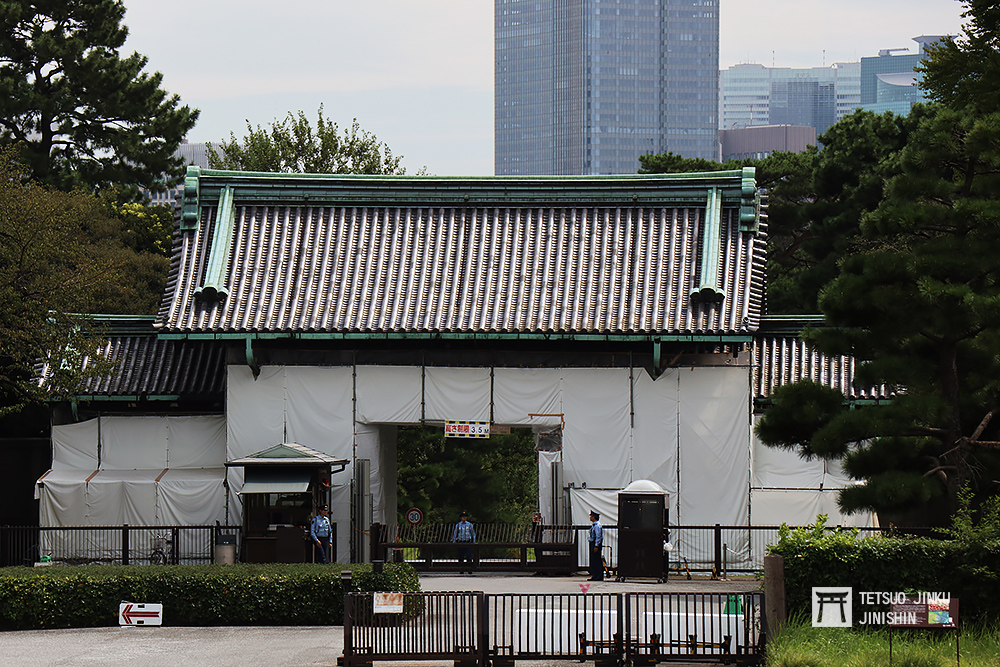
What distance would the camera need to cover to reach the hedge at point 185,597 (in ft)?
72.4

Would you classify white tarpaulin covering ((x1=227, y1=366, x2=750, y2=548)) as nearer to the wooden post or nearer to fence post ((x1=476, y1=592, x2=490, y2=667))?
the wooden post

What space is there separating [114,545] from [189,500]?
7.68 ft

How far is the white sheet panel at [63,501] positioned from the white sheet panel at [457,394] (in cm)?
909

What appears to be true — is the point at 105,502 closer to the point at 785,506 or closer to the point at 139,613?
the point at 139,613

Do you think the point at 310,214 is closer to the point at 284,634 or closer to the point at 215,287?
the point at 215,287

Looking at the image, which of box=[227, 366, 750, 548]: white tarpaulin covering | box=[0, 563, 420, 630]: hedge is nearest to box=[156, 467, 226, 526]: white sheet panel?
box=[227, 366, 750, 548]: white tarpaulin covering

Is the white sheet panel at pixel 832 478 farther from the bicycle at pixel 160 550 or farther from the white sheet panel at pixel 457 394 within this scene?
the bicycle at pixel 160 550

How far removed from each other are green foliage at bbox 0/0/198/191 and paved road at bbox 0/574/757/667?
31.4 m

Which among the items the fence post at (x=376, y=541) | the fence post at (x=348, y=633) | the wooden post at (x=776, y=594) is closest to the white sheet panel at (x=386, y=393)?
the fence post at (x=376, y=541)

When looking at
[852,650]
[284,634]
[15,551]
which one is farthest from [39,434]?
[852,650]

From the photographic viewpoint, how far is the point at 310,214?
3334 cm

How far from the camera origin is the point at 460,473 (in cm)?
5741

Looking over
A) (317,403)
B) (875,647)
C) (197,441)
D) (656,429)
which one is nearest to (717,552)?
(656,429)

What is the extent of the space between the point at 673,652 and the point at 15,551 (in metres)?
17.3
